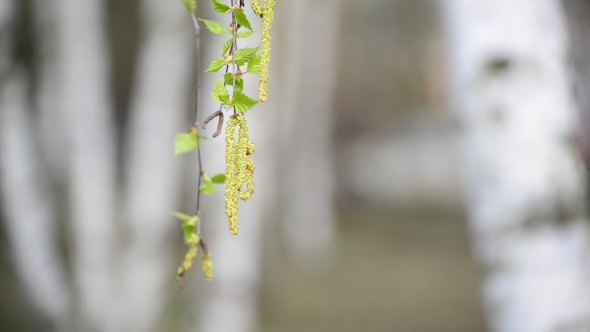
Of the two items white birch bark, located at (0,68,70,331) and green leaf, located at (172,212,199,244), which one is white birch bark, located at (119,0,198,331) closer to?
white birch bark, located at (0,68,70,331)

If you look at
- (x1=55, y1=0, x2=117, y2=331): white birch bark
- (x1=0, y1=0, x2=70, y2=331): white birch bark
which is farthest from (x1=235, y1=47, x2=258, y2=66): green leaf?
(x1=55, y1=0, x2=117, y2=331): white birch bark

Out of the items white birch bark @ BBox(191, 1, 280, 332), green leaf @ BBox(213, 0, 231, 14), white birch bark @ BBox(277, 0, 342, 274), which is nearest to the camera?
green leaf @ BBox(213, 0, 231, 14)

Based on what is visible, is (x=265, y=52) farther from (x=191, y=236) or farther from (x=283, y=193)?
(x=283, y=193)

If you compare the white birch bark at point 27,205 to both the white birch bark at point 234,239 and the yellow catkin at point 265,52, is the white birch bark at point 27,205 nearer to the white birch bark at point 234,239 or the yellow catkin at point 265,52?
the white birch bark at point 234,239

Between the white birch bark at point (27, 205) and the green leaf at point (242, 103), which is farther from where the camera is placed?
the white birch bark at point (27, 205)

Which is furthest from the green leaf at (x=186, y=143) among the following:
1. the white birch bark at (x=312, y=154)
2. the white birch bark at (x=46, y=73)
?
the white birch bark at (x=312, y=154)

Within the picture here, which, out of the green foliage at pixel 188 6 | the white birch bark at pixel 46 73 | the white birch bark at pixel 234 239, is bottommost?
the white birch bark at pixel 234 239

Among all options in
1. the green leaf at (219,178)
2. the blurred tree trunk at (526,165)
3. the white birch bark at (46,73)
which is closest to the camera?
the green leaf at (219,178)
